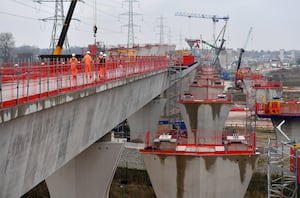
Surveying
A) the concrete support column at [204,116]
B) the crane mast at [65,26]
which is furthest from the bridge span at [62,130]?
the concrete support column at [204,116]

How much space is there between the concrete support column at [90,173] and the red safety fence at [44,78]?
11.4ft

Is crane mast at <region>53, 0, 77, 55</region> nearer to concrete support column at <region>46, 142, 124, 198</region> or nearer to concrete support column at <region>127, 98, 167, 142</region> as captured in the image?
concrete support column at <region>46, 142, 124, 198</region>

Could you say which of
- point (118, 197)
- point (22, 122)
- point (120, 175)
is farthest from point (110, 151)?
point (120, 175)

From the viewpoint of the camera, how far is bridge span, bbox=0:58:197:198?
34.1 ft

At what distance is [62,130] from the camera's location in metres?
13.5

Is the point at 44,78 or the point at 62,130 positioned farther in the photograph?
the point at 44,78

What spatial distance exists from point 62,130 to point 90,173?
332 inches

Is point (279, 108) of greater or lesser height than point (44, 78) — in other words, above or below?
below

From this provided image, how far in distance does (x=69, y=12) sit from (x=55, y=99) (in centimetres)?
→ 1583


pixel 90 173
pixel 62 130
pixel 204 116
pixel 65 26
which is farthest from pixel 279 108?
pixel 62 130

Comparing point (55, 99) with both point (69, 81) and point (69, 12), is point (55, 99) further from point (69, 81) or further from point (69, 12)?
point (69, 12)

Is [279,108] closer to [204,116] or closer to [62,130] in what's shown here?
[204,116]

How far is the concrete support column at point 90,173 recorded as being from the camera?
21.2 metres

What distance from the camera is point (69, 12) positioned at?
2719 cm
